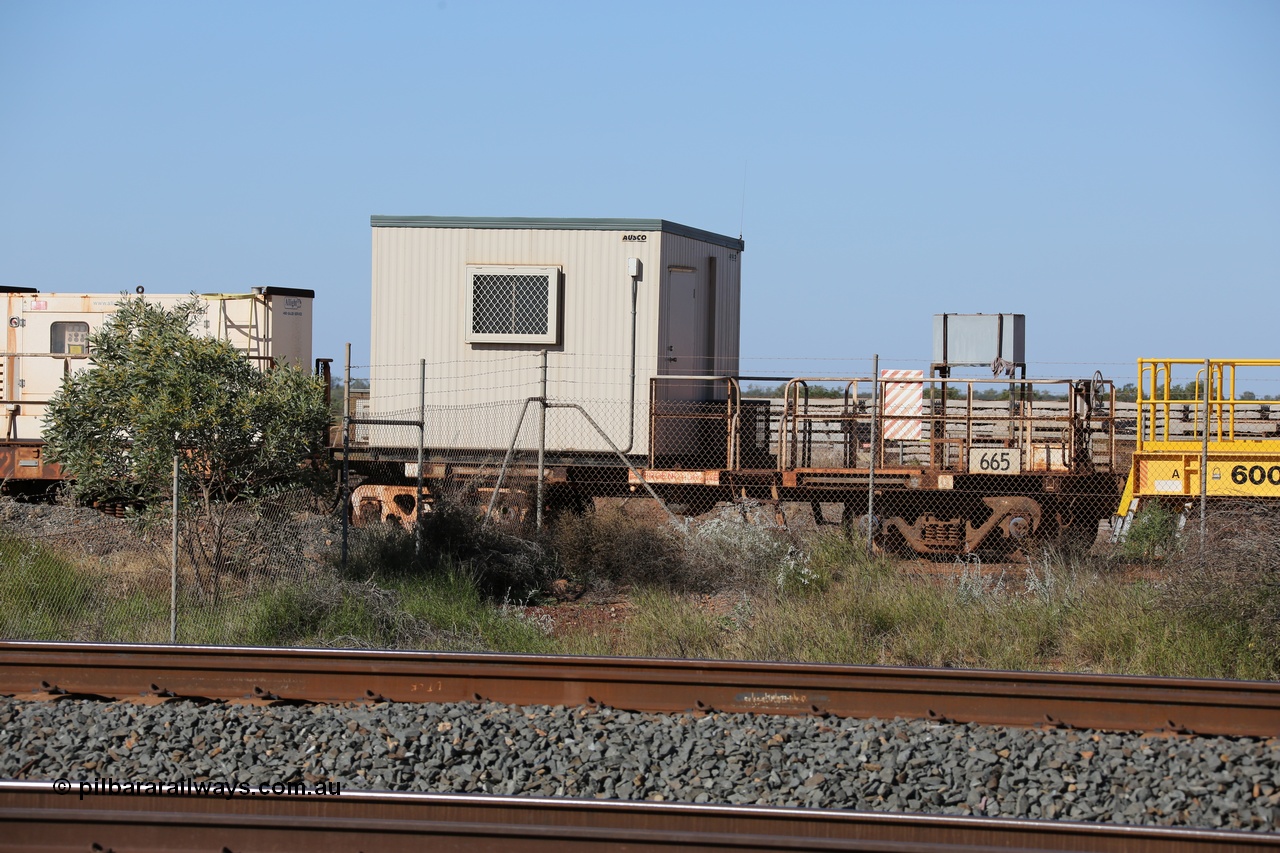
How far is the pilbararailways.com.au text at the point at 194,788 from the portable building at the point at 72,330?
10636mm

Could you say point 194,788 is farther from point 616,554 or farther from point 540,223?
point 540,223

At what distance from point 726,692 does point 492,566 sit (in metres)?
5.10

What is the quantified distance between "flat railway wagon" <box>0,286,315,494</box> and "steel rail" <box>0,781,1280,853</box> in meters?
10.9

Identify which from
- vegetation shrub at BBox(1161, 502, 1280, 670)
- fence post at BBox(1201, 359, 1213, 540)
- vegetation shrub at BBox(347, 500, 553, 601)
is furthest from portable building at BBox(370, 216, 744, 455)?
vegetation shrub at BBox(1161, 502, 1280, 670)

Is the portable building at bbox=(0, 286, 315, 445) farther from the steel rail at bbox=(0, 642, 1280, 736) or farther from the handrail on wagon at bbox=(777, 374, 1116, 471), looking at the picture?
the steel rail at bbox=(0, 642, 1280, 736)

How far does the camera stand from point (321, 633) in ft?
29.1

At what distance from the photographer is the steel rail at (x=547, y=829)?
16.1 ft

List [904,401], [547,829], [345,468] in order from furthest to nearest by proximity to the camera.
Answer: [904,401], [345,468], [547,829]

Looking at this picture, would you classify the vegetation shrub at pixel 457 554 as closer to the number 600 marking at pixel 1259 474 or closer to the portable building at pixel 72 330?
the portable building at pixel 72 330

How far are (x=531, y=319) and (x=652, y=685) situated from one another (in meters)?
7.36

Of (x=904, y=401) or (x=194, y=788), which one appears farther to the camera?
(x=904, y=401)

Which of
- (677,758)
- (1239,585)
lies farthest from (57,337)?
(1239,585)

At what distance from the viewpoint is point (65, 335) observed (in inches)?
637

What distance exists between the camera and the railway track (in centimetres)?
497
